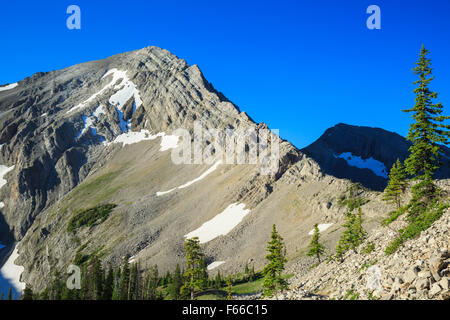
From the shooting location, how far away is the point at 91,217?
11725cm

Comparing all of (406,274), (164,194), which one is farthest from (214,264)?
(406,274)

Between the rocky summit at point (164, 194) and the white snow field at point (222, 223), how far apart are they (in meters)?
0.42

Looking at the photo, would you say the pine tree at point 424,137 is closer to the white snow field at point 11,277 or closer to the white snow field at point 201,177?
the white snow field at point 201,177

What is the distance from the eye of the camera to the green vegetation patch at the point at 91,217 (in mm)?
114000

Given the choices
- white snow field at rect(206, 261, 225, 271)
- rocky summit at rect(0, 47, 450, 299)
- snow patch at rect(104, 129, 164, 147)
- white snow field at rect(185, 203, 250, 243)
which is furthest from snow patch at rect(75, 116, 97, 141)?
white snow field at rect(206, 261, 225, 271)

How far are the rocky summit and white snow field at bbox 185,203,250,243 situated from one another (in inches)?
16.4

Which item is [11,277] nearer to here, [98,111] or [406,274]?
[98,111]

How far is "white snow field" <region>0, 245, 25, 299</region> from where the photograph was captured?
10819 centimetres

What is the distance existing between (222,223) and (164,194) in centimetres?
3058

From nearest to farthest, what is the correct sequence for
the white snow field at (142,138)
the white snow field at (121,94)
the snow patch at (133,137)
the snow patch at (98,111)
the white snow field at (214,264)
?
the white snow field at (214,264), the white snow field at (142,138), the snow patch at (133,137), the snow patch at (98,111), the white snow field at (121,94)

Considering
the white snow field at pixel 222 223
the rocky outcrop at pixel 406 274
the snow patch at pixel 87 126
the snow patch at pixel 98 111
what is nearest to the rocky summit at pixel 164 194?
the rocky outcrop at pixel 406 274

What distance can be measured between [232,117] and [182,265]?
254ft
